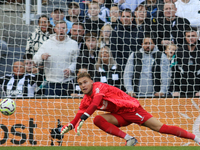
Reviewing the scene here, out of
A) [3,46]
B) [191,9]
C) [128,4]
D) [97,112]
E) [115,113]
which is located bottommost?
[97,112]

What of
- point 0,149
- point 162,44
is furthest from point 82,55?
point 0,149

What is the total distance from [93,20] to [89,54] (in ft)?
2.66

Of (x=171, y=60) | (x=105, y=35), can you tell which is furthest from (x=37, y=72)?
(x=171, y=60)

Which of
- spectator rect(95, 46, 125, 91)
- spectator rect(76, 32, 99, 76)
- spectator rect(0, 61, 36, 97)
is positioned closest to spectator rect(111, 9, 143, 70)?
spectator rect(95, 46, 125, 91)

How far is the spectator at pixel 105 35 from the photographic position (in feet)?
23.3

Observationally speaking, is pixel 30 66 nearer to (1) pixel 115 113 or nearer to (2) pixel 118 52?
(2) pixel 118 52

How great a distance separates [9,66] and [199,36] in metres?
4.09

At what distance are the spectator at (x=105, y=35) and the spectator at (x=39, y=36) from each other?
1.14m

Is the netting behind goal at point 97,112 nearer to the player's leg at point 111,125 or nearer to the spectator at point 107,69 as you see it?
the spectator at point 107,69

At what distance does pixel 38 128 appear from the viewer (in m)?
6.84

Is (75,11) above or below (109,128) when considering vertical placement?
above

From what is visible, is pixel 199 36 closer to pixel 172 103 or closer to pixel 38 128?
pixel 172 103

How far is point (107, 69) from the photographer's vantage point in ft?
22.6

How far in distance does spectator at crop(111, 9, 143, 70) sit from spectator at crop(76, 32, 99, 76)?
14.6 inches
